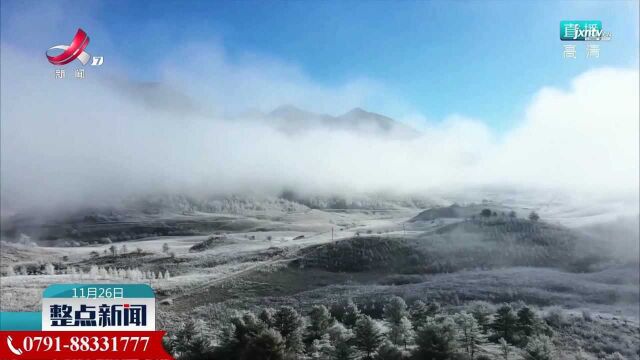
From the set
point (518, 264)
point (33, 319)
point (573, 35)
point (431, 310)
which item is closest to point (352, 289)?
point (431, 310)

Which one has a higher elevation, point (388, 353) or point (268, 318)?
point (268, 318)

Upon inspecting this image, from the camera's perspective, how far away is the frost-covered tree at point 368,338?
27.6 feet

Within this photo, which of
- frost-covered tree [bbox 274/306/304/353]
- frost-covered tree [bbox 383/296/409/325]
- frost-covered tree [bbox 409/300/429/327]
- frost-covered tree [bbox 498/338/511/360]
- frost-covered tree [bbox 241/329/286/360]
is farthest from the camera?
frost-covered tree [bbox 409/300/429/327]

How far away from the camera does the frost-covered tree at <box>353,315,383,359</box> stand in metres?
8.42

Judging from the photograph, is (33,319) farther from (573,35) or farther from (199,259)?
(573,35)

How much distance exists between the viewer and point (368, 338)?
8.41 m

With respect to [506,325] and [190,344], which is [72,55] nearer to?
[190,344]

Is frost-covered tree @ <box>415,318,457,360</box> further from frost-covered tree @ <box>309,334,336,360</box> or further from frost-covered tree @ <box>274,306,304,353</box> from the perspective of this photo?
frost-covered tree @ <box>274,306,304,353</box>

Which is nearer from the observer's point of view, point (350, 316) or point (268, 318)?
point (268, 318)

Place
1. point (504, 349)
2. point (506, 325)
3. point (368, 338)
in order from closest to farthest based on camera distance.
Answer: point (368, 338) < point (504, 349) < point (506, 325)

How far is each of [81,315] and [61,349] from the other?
690mm

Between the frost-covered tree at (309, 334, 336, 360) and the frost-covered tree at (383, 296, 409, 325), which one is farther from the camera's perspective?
the frost-covered tree at (383, 296, 409, 325)

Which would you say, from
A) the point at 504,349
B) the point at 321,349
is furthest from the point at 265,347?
the point at 504,349

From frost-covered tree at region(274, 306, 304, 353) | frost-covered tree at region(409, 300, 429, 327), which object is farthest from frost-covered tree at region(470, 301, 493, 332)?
frost-covered tree at region(274, 306, 304, 353)
